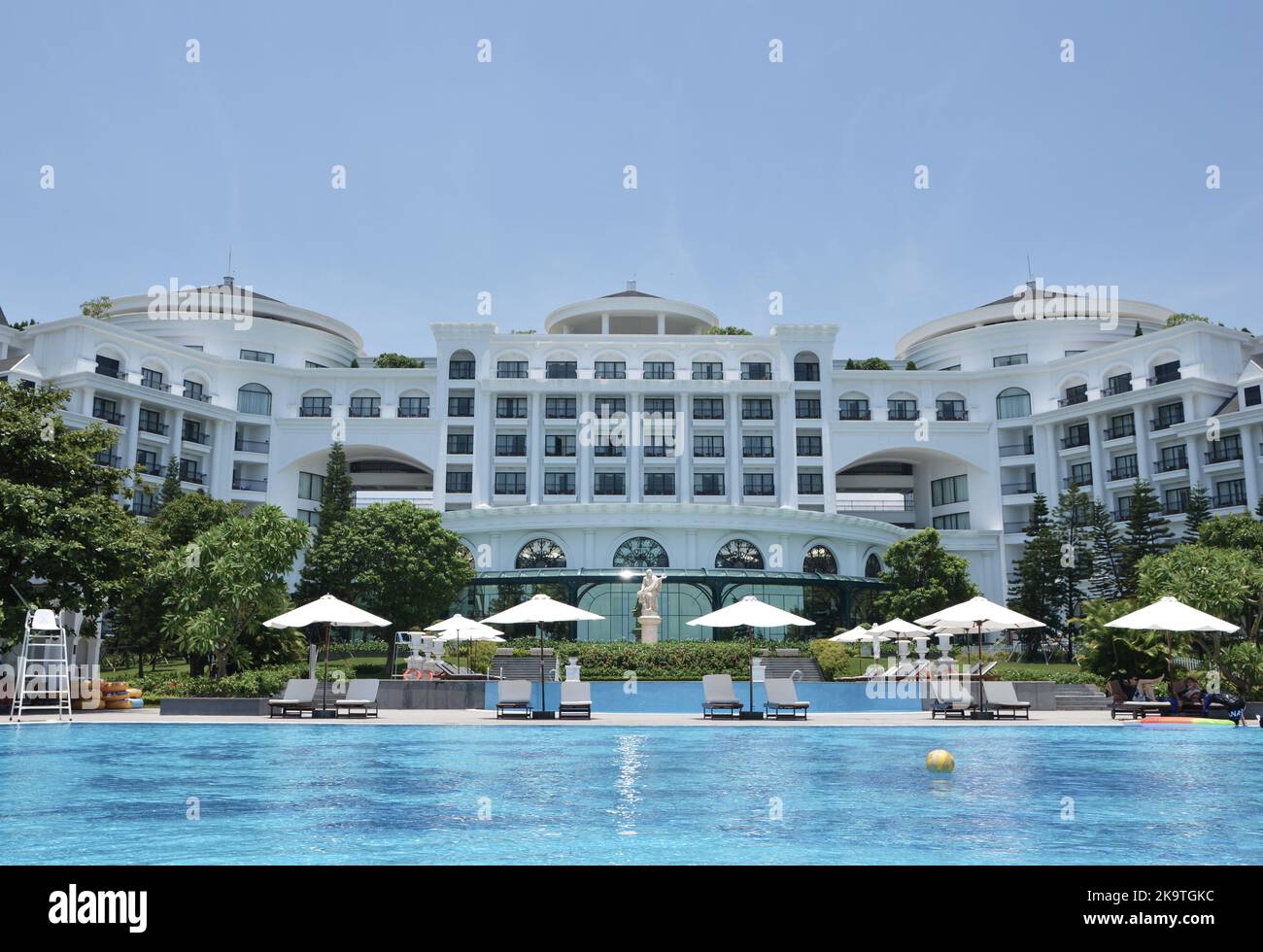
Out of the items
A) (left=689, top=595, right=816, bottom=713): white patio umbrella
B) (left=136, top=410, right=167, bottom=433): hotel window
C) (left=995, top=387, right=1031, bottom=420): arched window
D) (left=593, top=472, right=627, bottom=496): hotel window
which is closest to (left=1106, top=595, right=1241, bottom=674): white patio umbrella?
(left=689, top=595, right=816, bottom=713): white patio umbrella

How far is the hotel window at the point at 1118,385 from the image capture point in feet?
210

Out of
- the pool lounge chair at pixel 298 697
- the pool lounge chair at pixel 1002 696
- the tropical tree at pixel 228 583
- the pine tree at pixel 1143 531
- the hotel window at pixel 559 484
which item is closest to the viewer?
the pool lounge chair at pixel 298 697

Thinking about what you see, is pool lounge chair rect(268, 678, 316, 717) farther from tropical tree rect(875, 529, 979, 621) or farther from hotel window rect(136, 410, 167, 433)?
hotel window rect(136, 410, 167, 433)

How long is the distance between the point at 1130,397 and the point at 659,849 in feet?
202

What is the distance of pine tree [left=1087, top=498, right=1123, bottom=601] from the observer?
52.3 meters

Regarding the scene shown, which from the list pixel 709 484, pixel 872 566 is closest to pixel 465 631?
pixel 872 566

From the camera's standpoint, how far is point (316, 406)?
6888 centimetres

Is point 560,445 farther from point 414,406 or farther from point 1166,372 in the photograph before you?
point 1166,372

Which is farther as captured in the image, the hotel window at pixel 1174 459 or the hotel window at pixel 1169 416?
the hotel window at pixel 1169 416

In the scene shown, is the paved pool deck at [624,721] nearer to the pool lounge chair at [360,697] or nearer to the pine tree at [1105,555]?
the pool lounge chair at [360,697]

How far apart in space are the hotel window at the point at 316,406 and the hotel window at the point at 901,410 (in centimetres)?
3853

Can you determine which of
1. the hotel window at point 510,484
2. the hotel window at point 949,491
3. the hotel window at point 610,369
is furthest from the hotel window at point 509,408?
the hotel window at point 949,491
